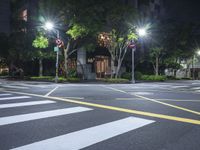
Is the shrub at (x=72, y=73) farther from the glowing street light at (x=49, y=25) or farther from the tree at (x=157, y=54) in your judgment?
the tree at (x=157, y=54)

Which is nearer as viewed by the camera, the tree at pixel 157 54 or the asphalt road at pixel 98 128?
the asphalt road at pixel 98 128

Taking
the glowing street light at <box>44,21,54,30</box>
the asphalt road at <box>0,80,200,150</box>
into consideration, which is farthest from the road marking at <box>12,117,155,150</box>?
the glowing street light at <box>44,21,54,30</box>

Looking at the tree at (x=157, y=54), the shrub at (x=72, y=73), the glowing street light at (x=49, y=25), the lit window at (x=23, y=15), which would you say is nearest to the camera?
the glowing street light at (x=49, y=25)

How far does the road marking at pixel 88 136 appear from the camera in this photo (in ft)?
16.5

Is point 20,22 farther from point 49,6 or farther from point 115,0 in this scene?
point 115,0

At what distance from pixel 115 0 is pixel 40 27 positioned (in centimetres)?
802

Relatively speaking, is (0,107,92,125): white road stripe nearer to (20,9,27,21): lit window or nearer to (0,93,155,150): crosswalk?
(0,93,155,150): crosswalk

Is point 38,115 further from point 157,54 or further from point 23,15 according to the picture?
point 23,15

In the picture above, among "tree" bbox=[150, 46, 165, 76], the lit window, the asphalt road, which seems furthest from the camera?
the lit window

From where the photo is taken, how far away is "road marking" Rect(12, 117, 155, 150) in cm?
502

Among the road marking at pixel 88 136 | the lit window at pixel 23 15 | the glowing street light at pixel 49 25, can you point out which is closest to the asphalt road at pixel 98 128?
the road marking at pixel 88 136

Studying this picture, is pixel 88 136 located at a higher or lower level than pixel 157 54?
lower

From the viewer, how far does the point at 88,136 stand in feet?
18.9

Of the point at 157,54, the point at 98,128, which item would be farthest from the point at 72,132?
the point at 157,54
